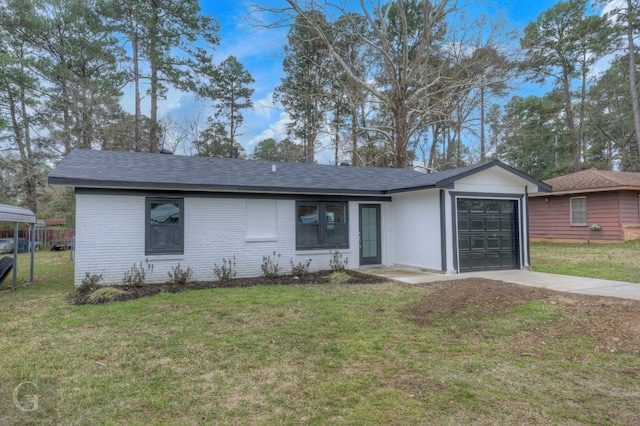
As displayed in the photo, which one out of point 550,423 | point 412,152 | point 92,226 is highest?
point 412,152

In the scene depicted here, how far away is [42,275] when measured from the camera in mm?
10992

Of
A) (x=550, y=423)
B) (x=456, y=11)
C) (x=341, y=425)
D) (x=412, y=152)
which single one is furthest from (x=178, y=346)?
(x=412, y=152)

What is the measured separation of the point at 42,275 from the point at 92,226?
430 cm

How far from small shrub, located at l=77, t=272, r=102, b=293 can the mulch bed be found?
0.55ft

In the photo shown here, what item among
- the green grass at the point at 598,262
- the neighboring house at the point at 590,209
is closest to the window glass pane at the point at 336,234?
the green grass at the point at 598,262

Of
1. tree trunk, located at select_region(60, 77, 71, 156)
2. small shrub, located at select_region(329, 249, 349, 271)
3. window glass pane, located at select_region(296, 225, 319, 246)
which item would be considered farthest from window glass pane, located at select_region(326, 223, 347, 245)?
tree trunk, located at select_region(60, 77, 71, 156)

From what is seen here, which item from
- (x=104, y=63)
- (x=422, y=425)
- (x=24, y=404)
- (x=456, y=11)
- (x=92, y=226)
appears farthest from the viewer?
(x=104, y=63)

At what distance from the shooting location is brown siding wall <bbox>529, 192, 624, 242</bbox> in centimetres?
1653

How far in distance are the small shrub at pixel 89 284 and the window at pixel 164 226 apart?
1201mm

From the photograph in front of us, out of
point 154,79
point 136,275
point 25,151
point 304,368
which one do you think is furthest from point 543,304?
point 25,151

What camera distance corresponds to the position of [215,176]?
388 inches

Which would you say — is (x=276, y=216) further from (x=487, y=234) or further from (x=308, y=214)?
(x=487, y=234)

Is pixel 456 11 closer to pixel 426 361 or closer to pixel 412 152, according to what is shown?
pixel 412 152

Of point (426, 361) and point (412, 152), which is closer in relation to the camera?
point (426, 361)
